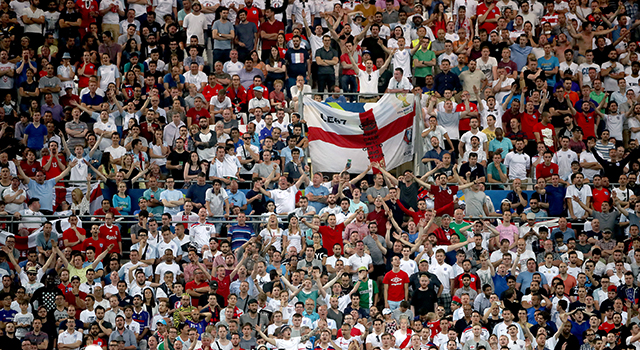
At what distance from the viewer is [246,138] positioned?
23.6 metres

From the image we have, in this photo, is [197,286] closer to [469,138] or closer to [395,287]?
[395,287]

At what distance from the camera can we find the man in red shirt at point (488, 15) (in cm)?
2733

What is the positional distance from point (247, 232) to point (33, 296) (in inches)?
172

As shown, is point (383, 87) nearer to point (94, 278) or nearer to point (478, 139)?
point (478, 139)

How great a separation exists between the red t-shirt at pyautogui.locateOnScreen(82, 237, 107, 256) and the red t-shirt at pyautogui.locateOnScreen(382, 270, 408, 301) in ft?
18.5

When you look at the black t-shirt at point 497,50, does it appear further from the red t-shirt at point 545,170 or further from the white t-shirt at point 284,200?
the white t-shirt at point 284,200

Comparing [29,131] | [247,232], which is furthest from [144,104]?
[247,232]

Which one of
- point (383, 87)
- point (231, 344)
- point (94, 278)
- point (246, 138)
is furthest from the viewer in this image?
point (383, 87)

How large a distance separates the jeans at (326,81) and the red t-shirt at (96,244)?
681 cm

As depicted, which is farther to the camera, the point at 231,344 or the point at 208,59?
the point at 208,59

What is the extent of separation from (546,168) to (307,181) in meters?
5.37

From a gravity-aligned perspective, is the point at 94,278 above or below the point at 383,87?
below

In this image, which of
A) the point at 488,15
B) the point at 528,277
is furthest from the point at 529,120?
the point at 528,277

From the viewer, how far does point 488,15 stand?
27.5 metres
